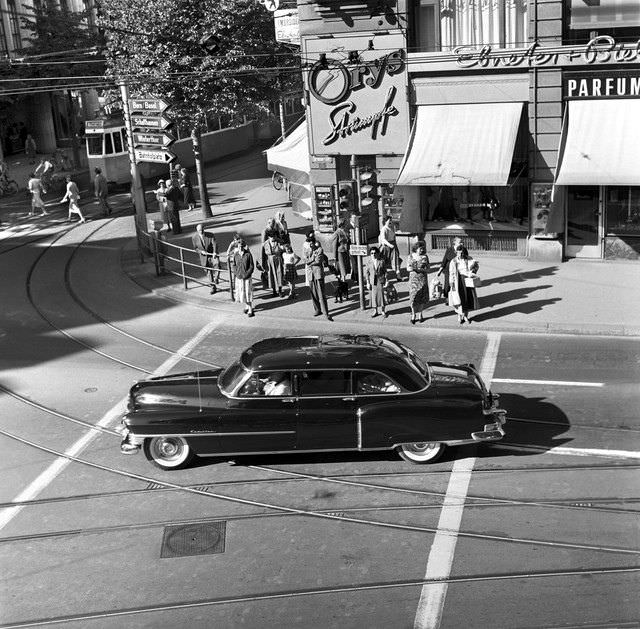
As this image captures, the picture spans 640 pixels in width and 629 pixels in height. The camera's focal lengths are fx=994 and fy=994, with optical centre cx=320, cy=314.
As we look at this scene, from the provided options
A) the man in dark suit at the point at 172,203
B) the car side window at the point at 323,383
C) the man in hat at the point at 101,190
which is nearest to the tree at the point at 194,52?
the man in dark suit at the point at 172,203

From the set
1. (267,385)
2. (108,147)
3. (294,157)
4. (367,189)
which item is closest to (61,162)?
(108,147)

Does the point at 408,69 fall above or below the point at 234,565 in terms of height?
above

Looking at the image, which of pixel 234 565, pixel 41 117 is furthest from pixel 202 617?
pixel 41 117

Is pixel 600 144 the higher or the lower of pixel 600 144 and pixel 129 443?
the higher

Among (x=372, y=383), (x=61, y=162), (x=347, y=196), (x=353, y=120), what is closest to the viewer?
(x=372, y=383)

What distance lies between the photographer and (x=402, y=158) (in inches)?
1000

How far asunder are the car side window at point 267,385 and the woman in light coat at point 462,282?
24.8 feet

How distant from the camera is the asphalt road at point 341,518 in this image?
10086 millimetres

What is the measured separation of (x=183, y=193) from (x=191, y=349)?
17.1 metres

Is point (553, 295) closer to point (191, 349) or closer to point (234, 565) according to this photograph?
point (191, 349)

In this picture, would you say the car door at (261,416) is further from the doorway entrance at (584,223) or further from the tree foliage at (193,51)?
the tree foliage at (193,51)

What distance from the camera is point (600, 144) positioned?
2281 cm

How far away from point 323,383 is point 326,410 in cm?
37

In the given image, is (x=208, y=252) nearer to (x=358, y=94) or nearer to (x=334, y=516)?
(x=358, y=94)
